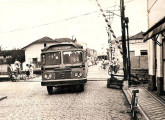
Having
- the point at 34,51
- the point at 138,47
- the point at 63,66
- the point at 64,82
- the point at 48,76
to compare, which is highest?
the point at 34,51

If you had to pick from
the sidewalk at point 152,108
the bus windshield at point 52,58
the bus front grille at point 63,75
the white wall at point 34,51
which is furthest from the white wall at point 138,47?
the sidewalk at point 152,108

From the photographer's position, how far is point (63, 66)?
13.5 meters

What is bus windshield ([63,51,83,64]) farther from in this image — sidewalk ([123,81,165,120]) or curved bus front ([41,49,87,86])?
sidewalk ([123,81,165,120])

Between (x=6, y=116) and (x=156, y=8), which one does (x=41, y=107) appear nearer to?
(x=6, y=116)

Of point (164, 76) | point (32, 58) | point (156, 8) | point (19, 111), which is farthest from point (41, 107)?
point (32, 58)

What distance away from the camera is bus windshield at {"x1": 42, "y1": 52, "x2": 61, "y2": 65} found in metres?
13.7

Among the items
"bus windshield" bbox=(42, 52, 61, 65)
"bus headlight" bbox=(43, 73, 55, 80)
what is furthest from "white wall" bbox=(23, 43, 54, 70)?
"bus headlight" bbox=(43, 73, 55, 80)

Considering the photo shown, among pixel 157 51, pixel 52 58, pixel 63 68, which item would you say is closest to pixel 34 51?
pixel 52 58

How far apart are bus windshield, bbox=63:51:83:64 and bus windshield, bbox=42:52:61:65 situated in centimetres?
34

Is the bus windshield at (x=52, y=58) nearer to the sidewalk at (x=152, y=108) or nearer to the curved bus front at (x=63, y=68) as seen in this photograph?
the curved bus front at (x=63, y=68)

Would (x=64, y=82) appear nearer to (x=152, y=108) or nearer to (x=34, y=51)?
(x=152, y=108)

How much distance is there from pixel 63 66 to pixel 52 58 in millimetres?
825

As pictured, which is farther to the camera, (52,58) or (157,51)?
(52,58)

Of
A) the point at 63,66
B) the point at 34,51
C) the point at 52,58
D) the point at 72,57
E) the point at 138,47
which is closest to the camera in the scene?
the point at 63,66
